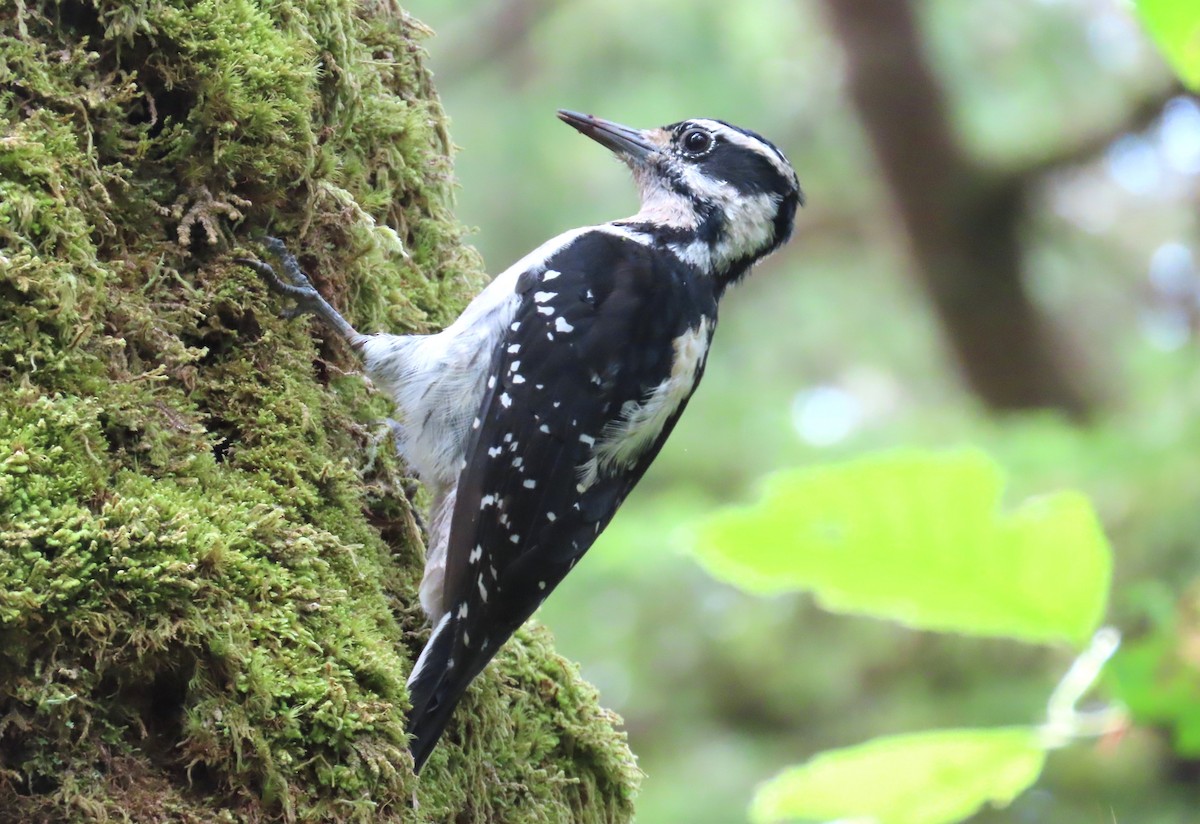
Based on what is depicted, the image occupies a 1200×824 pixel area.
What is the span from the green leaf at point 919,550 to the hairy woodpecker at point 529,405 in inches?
47.9

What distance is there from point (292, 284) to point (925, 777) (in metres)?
1.62

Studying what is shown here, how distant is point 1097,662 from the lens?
175 centimetres

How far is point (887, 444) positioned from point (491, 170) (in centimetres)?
322

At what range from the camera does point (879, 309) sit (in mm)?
8492

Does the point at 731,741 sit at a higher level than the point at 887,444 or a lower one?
lower

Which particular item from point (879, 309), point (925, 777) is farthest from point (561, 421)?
point (879, 309)

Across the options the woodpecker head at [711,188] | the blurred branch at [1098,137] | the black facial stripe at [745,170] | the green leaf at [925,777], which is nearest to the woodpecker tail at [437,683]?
the green leaf at [925,777]

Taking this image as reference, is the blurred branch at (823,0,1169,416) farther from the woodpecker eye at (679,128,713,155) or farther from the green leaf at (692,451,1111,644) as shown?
the green leaf at (692,451,1111,644)

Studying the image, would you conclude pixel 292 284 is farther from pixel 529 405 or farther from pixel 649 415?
pixel 649 415

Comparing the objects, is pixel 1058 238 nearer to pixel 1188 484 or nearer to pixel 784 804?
pixel 1188 484

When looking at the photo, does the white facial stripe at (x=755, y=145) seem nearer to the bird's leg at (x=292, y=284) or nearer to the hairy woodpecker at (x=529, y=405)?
the hairy woodpecker at (x=529, y=405)

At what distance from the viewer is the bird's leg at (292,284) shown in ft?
8.04

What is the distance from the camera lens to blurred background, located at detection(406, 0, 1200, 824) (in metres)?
5.56

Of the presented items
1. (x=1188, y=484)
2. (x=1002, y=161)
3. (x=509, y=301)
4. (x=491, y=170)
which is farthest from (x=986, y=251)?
(x=509, y=301)
